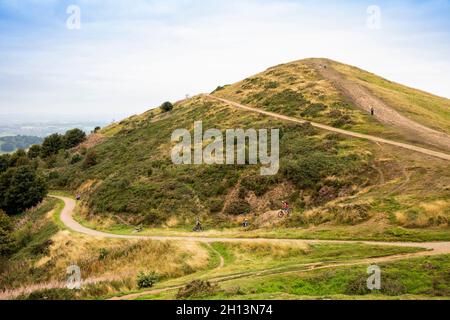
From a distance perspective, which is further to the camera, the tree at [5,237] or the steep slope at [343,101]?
the steep slope at [343,101]

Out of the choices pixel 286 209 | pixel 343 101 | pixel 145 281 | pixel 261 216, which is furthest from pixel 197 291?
pixel 343 101

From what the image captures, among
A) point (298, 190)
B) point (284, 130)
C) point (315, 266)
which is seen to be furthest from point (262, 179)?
point (315, 266)

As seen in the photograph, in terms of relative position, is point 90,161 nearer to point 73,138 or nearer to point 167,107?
point 167,107

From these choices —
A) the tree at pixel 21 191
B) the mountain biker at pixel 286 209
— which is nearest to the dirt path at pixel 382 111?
the mountain biker at pixel 286 209

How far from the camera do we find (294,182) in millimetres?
44375

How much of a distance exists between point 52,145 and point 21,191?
1765 inches

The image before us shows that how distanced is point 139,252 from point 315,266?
14.5 metres

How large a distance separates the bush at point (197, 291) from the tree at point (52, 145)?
9660 centimetres

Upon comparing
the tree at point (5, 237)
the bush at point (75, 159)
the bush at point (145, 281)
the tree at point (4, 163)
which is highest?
the bush at point (145, 281)

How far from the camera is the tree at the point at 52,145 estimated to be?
10488cm

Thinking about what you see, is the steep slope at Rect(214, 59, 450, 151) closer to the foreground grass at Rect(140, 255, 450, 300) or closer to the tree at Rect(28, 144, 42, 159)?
the foreground grass at Rect(140, 255, 450, 300)

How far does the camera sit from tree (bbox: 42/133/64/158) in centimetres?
10488

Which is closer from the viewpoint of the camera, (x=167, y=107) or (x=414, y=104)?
(x=414, y=104)

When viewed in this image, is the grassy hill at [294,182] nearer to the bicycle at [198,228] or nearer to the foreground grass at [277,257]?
the bicycle at [198,228]
